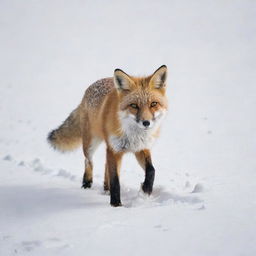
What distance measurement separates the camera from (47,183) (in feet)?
18.2

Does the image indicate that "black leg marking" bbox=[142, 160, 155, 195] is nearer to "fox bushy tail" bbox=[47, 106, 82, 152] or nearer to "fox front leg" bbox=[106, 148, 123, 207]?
"fox front leg" bbox=[106, 148, 123, 207]

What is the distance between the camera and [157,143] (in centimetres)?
A: 985

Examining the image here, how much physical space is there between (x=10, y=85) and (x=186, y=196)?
12.3m

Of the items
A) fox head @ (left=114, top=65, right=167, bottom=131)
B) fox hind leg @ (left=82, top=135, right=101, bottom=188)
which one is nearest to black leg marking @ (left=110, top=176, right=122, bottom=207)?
fox head @ (left=114, top=65, right=167, bottom=131)

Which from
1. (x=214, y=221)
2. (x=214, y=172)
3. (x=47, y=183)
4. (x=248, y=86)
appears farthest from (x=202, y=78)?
(x=214, y=221)

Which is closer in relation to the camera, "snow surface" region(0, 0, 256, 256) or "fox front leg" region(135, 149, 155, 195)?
"snow surface" region(0, 0, 256, 256)

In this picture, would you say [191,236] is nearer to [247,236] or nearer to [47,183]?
[247,236]

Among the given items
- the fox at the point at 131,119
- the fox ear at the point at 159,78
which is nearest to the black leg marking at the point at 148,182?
the fox at the point at 131,119

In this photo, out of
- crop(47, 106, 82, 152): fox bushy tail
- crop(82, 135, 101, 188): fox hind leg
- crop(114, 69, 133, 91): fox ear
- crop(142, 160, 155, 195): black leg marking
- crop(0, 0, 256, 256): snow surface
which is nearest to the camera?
crop(0, 0, 256, 256): snow surface

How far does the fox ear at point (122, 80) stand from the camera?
452cm

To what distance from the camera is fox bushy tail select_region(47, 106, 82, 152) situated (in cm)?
628

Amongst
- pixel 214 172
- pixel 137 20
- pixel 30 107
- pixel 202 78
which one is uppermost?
pixel 137 20

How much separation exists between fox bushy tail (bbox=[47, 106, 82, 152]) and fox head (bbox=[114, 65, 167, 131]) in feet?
6.03

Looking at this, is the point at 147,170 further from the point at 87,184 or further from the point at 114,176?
the point at 87,184
